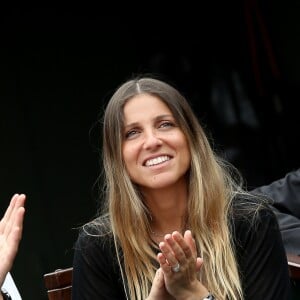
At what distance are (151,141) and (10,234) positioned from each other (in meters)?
0.56

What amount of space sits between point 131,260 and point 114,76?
2904 millimetres

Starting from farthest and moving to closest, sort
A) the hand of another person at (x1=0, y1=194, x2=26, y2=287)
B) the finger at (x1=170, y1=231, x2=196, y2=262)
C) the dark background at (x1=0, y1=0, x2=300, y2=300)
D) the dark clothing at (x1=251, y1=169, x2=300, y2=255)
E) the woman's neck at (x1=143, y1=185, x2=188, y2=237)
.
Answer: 1. the dark background at (x1=0, y1=0, x2=300, y2=300)
2. the dark clothing at (x1=251, y1=169, x2=300, y2=255)
3. the woman's neck at (x1=143, y1=185, x2=188, y2=237)
4. the hand of another person at (x1=0, y1=194, x2=26, y2=287)
5. the finger at (x1=170, y1=231, x2=196, y2=262)

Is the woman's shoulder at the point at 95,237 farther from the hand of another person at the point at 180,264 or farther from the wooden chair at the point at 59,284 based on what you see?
the hand of another person at the point at 180,264

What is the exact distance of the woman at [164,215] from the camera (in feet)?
7.90

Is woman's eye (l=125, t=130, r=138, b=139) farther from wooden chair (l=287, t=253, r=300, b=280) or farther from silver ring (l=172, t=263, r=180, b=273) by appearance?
wooden chair (l=287, t=253, r=300, b=280)

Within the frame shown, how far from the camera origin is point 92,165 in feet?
17.1

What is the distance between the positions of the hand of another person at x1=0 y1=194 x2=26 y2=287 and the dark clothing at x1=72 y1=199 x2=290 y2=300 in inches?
10.0

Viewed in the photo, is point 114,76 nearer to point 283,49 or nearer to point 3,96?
point 3,96

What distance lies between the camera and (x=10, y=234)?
2365 millimetres

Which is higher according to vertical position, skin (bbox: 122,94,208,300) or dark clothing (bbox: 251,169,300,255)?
skin (bbox: 122,94,208,300)

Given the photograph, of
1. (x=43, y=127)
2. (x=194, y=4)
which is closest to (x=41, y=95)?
(x=43, y=127)

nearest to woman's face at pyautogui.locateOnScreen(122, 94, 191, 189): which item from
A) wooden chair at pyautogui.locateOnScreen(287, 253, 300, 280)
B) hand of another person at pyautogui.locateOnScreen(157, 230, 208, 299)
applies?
hand of another person at pyautogui.locateOnScreen(157, 230, 208, 299)

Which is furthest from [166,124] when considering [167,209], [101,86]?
[101,86]

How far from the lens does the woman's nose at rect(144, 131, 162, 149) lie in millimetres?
2443
